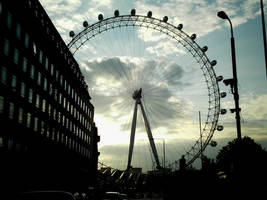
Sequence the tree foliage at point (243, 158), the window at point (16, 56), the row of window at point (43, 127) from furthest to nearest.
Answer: the window at point (16, 56) < the row of window at point (43, 127) < the tree foliage at point (243, 158)

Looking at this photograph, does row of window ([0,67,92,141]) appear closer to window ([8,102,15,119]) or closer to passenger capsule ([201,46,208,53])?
window ([8,102,15,119])

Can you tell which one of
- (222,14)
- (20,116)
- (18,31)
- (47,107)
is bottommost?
(20,116)

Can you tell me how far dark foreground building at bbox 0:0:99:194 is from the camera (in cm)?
4538

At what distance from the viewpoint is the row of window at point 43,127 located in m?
46.2

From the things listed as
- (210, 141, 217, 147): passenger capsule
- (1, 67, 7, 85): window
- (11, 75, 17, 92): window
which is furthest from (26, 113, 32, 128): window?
(210, 141, 217, 147): passenger capsule

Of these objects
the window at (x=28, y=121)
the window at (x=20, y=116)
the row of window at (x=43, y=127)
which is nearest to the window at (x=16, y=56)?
the row of window at (x=43, y=127)

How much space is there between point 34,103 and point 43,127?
20.4ft

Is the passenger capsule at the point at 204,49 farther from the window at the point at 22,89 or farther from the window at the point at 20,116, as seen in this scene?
the window at the point at 20,116

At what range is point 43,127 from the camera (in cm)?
5975

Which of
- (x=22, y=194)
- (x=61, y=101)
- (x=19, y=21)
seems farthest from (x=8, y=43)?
(x=22, y=194)

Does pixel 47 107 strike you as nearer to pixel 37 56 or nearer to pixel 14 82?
pixel 37 56

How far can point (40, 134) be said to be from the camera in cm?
5797

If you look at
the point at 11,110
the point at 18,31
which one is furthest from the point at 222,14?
the point at 18,31

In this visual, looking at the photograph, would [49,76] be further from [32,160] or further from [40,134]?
[32,160]
